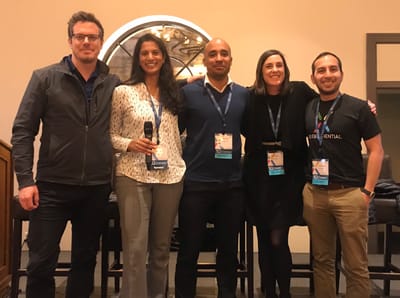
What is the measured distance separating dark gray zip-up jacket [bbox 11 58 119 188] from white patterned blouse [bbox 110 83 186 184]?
133 mm

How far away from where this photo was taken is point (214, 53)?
2.21 m

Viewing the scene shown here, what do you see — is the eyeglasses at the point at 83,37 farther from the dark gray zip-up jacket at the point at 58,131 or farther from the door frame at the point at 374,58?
the door frame at the point at 374,58

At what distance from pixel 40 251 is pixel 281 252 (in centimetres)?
117

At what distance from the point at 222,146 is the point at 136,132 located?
0.43 meters

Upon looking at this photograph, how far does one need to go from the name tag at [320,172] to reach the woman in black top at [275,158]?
0.51 feet

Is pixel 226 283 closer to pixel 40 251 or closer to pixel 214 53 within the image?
pixel 40 251

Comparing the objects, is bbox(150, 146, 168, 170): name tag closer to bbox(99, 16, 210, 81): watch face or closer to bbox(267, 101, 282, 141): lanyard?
bbox(267, 101, 282, 141): lanyard

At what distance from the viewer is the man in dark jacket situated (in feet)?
6.16

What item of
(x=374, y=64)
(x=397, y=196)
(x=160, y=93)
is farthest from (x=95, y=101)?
(x=374, y=64)

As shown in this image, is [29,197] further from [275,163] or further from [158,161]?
[275,163]

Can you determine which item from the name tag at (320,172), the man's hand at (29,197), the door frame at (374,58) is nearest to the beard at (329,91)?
the name tag at (320,172)

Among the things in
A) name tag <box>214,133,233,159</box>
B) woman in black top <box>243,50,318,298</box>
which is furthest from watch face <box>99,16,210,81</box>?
name tag <box>214,133,233,159</box>

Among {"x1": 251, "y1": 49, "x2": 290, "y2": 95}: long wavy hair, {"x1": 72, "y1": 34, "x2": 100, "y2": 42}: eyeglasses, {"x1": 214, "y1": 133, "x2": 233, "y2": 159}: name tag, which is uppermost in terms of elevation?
{"x1": 72, "y1": 34, "x2": 100, "y2": 42}: eyeglasses

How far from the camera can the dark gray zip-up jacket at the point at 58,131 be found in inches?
73.7
